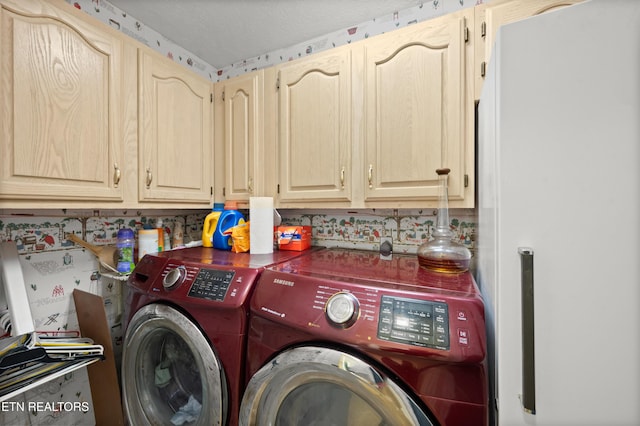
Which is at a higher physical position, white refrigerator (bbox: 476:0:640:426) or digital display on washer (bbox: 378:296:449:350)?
white refrigerator (bbox: 476:0:640:426)

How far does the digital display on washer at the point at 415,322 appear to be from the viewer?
0.71 meters

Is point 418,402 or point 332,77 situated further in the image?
point 332,77

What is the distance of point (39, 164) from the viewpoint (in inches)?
40.1

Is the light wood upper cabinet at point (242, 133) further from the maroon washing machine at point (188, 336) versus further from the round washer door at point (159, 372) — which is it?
the round washer door at point (159, 372)

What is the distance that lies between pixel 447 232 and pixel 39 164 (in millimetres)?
1629

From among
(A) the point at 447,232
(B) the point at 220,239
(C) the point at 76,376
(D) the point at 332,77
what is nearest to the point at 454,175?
(A) the point at 447,232

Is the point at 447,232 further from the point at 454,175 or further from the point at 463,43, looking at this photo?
the point at 463,43

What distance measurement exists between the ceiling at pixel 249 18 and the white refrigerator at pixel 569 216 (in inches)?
50.7

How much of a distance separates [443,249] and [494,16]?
0.94m

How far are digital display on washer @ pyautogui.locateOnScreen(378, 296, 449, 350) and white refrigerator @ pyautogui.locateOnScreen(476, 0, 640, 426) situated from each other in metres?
0.14

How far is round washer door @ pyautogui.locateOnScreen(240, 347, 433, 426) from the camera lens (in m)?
0.72

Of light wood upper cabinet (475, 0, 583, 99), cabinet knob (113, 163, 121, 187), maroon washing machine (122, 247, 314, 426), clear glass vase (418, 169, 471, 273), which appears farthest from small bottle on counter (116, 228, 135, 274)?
light wood upper cabinet (475, 0, 583, 99)

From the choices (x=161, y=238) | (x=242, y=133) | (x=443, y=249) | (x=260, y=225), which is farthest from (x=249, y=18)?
(x=443, y=249)

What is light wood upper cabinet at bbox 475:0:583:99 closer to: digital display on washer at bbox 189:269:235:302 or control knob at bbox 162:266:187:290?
digital display on washer at bbox 189:269:235:302
